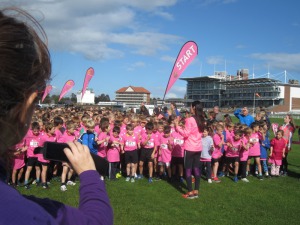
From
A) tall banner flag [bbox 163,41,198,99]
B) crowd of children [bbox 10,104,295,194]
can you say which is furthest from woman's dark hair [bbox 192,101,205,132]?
tall banner flag [bbox 163,41,198,99]

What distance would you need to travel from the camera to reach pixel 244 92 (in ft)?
348

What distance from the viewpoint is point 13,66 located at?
0.86 meters

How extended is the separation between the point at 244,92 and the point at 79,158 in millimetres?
110081

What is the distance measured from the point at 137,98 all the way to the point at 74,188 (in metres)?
143

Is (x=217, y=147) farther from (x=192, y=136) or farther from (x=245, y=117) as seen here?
(x=192, y=136)

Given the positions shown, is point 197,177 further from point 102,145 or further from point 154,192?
point 102,145

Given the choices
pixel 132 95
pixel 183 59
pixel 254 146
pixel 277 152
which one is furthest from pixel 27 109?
pixel 132 95

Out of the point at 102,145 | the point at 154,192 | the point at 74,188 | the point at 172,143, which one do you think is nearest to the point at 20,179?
the point at 74,188

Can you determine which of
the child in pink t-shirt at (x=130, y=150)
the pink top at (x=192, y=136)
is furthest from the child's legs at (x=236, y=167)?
the child in pink t-shirt at (x=130, y=150)

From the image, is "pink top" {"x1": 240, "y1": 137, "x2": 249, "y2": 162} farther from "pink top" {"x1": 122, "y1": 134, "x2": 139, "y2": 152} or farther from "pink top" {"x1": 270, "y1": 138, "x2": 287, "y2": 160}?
"pink top" {"x1": 122, "y1": 134, "x2": 139, "y2": 152}

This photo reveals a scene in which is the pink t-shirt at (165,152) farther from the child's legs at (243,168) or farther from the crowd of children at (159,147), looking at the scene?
the child's legs at (243,168)

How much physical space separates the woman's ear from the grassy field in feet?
17.7

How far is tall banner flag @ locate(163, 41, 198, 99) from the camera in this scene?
476 inches

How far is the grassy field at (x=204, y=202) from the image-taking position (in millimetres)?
6303
